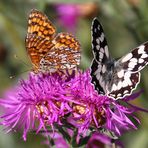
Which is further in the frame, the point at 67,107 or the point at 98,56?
the point at 67,107

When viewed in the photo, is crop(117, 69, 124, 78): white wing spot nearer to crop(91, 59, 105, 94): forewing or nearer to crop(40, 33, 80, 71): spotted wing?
crop(91, 59, 105, 94): forewing

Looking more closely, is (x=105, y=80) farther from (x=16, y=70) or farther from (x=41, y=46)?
(x=16, y=70)

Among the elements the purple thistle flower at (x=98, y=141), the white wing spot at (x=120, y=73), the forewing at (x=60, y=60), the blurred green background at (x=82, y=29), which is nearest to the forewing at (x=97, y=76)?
the white wing spot at (x=120, y=73)

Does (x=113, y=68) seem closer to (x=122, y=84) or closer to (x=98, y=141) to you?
(x=122, y=84)

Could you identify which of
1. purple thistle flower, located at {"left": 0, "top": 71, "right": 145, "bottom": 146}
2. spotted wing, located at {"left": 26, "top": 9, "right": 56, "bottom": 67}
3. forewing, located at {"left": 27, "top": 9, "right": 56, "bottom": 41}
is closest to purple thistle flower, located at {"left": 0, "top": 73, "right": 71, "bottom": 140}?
purple thistle flower, located at {"left": 0, "top": 71, "right": 145, "bottom": 146}

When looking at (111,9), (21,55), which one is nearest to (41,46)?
(111,9)

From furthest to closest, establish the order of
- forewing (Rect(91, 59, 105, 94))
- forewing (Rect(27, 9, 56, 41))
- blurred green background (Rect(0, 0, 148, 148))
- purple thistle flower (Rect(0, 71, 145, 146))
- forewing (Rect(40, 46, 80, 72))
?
blurred green background (Rect(0, 0, 148, 148)) → forewing (Rect(27, 9, 56, 41)) → forewing (Rect(40, 46, 80, 72)) → purple thistle flower (Rect(0, 71, 145, 146)) → forewing (Rect(91, 59, 105, 94))

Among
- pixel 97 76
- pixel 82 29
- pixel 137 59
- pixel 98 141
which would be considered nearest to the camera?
pixel 97 76

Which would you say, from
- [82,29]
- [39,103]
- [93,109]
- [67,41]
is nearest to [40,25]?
[67,41]
